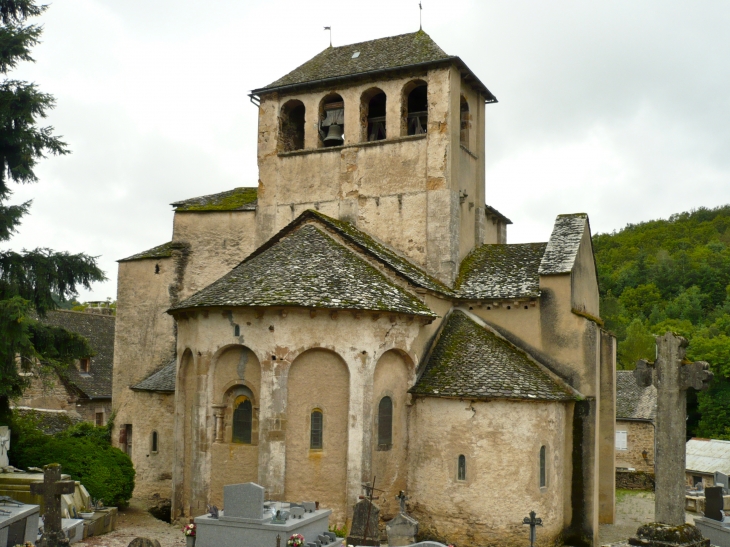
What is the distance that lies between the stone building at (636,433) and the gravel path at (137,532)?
2126cm

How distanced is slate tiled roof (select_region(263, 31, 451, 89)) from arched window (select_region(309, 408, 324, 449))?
10.9 metres

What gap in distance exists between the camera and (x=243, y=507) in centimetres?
1396

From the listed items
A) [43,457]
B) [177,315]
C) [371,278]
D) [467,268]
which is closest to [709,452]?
[467,268]

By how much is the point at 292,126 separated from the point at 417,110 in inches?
166

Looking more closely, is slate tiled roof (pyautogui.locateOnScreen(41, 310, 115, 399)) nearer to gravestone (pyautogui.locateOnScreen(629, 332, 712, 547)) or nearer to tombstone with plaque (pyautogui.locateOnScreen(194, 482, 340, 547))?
tombstone with plaque (pyautogui.locateOnScreen(194, 482, 340, 547))

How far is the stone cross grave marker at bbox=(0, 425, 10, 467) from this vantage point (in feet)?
56.1

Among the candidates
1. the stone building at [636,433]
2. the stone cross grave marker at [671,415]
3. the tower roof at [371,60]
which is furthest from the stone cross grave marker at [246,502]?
the stone building at [636,433]

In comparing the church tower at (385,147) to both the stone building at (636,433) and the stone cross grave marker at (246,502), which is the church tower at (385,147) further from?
the stone building at (636,433)

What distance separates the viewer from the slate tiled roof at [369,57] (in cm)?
2242

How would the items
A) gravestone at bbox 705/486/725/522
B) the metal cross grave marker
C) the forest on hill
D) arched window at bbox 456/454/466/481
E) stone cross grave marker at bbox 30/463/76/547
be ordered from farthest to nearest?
the forest on hill
arched window at bbox 456/454/466/481
the metal cross grave marker
gravestone at bbox 705/486/725/522
stone cross grave marker at bbox 30/463/76/547

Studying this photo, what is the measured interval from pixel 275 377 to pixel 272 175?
8661 millimetres

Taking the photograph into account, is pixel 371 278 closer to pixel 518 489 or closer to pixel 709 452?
Result: pixel 518 489

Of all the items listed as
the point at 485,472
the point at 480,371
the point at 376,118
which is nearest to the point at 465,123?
the point at 376,118

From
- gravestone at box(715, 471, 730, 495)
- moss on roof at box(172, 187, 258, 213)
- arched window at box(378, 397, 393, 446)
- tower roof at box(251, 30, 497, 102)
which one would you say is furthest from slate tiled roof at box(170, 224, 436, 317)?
gravestone at box(715, 471, 730, 495)
